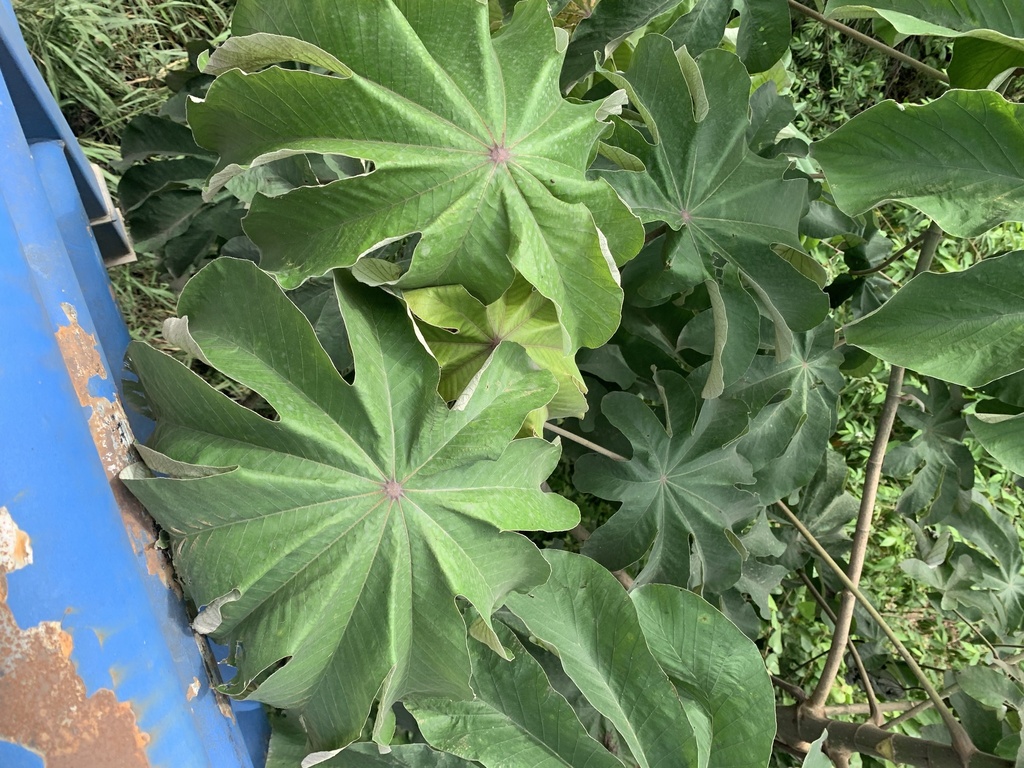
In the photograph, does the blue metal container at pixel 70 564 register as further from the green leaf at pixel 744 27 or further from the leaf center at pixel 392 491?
the green leaf at pixel 744 27

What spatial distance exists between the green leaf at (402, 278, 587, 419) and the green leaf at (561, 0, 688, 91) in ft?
1.40

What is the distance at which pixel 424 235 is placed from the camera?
777mm

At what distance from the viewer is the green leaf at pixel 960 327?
0.92 metres

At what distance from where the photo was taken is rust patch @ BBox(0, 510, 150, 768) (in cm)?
59

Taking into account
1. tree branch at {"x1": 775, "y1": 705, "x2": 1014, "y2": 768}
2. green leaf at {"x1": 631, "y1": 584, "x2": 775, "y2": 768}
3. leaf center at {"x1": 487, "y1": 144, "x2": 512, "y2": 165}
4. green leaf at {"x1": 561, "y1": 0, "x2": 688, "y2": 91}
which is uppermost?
green leaf at {"x1": 561, "y1": 0, "x2": 688, "y2": 91}

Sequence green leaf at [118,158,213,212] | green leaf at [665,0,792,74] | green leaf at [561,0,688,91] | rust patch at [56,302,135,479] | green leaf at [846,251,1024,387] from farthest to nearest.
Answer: green leaf at [118,158,213,212] → green leaf at [665,0,792,74] → green leaf at [561,0,688,91] → green leaf at [846,251,1024,387] → rust patch at [56,302,135,479]

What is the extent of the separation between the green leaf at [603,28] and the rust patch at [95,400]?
79 cm

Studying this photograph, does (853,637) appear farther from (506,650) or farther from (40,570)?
(40,570)

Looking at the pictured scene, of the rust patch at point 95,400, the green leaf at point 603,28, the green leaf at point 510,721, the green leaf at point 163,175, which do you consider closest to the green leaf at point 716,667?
the green leaf at point 510,721

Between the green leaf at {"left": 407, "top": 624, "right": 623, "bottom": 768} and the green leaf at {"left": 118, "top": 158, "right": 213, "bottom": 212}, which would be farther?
the green leaf at {"left": 118, "top": 158, "right": 213, "bottom": 212}

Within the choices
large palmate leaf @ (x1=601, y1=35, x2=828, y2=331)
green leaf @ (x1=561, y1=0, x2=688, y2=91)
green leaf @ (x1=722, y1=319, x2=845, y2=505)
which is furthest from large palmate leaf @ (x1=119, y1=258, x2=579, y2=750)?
green leaf @ (x1=722, y1=319, x2=845, y2=505)

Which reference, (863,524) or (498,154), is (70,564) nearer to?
(498,154)

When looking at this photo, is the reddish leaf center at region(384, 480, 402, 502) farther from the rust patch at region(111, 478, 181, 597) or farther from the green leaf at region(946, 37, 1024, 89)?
the green leaf at region(946, 37, 1024, 89)

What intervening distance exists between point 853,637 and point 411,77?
6.50ft
